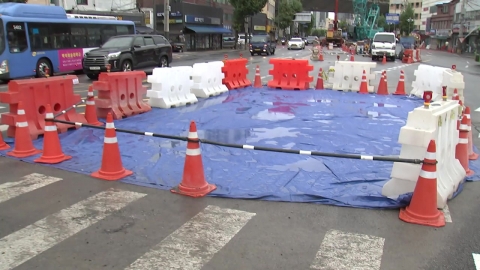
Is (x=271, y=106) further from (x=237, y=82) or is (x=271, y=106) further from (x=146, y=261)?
(x=146, y=261)

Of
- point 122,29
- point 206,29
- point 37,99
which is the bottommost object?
point 37,99

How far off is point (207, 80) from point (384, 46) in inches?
1095

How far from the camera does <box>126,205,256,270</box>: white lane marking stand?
4035 mm

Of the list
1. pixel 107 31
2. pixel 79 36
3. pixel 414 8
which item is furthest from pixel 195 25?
pixel 414 8

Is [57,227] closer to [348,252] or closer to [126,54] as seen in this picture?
[348,252]

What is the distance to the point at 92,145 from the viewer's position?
8203 mm

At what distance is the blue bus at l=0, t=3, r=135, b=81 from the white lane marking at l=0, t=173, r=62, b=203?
14.1 meters

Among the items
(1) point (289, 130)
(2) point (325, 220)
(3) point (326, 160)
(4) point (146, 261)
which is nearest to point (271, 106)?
(1) point (289, 130)

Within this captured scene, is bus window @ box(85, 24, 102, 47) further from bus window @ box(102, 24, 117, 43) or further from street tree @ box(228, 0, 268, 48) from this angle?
street tree @ box(228, 0, 268, 48)

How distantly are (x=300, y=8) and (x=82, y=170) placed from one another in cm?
11380

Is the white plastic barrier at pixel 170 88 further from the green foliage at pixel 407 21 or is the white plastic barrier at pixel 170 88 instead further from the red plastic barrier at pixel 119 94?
the green foliage at pixel 407 21

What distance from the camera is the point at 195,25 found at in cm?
5544

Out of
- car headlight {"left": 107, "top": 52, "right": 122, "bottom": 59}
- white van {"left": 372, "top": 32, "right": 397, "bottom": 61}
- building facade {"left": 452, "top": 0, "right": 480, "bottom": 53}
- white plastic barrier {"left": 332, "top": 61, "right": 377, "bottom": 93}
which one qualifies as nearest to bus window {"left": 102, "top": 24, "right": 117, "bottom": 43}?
car headlight {"left": 107, "top": 52, "right": 122, "bottom": 59}

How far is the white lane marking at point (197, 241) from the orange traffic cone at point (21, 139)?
3.91 m
